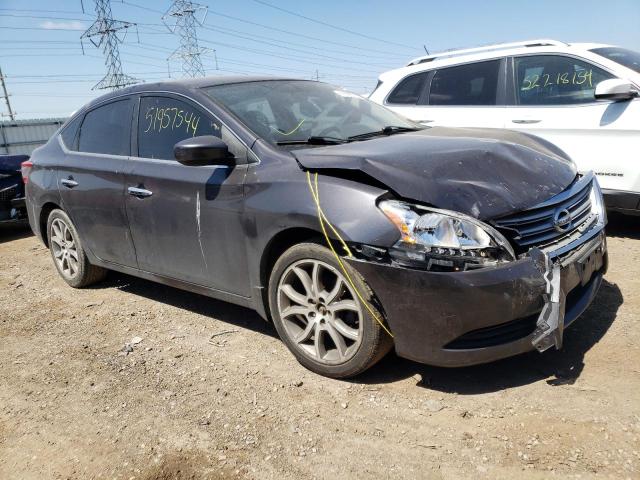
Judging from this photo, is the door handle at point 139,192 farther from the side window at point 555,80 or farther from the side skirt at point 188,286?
the side window at point 555,80

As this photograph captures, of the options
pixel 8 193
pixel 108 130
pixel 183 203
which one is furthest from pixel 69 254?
pixel 8 193

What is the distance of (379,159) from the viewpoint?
9.49ft

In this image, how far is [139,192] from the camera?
3.93 meters

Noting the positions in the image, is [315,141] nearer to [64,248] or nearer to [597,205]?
[597,205]

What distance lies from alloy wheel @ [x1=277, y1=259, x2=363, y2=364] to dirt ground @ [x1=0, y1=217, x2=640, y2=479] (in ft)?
0.65

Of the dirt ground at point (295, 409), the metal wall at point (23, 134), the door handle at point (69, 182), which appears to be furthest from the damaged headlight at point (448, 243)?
the metal wall at point (23, 134)

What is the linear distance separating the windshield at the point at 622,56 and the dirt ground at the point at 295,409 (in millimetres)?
2223

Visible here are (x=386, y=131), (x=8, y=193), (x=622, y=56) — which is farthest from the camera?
(x=8, y=193)

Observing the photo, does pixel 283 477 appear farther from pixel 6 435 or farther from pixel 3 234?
pixel 3 234

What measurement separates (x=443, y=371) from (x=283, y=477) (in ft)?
3.76

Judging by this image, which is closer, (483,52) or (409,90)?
(483,52)

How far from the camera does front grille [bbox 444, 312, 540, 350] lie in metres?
2.65

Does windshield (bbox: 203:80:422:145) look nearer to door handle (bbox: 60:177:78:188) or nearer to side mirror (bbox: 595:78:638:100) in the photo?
door handle (bbox: 60:177:78:188)

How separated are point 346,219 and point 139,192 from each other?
185 centimetres
